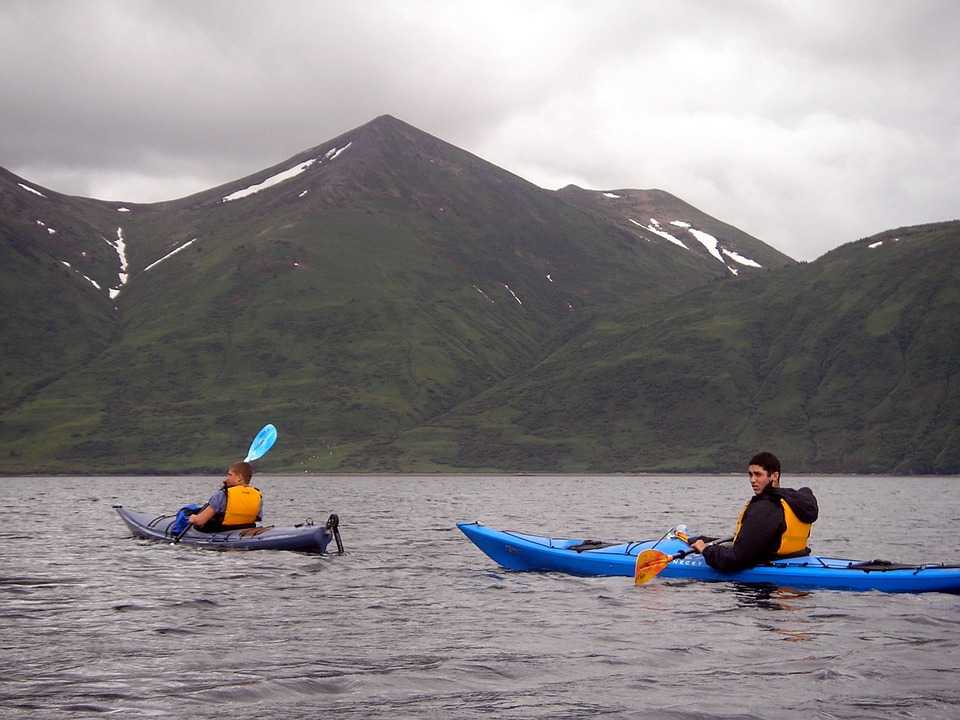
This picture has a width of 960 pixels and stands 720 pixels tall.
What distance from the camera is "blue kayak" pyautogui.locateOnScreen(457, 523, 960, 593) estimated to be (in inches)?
894

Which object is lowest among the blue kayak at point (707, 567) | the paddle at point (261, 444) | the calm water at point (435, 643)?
the calm water at point (435, 643)

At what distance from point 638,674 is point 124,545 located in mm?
24828

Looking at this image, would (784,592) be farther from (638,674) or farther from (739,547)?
(638,674)

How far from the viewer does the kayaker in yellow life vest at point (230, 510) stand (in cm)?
2988

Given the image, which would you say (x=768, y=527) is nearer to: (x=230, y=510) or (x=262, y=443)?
(x=230, y=510)

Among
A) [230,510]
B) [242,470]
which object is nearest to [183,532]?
[230,510]

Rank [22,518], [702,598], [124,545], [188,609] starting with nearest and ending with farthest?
[188,609] → [702,598] → [124,545] → [22,518]

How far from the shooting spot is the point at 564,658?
16.1 meters

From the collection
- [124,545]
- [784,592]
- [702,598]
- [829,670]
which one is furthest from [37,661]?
[124,545]

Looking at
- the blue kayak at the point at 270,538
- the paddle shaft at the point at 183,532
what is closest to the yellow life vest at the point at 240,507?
the blue kayak at the point at 270,538

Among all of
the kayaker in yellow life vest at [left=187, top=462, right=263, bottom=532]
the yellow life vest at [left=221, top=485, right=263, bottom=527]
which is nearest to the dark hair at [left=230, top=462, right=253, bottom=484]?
the kayaker in yellow life vest at [left=187, top=462, right=263, bottom=532]

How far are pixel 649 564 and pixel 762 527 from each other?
105 inches

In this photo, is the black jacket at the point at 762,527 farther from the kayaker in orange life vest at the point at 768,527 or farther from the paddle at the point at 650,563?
the paddle at the point at 650,563

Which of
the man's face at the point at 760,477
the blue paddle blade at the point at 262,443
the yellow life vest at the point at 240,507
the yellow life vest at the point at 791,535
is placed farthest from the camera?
the blue paddle blade at the point at 262,443
